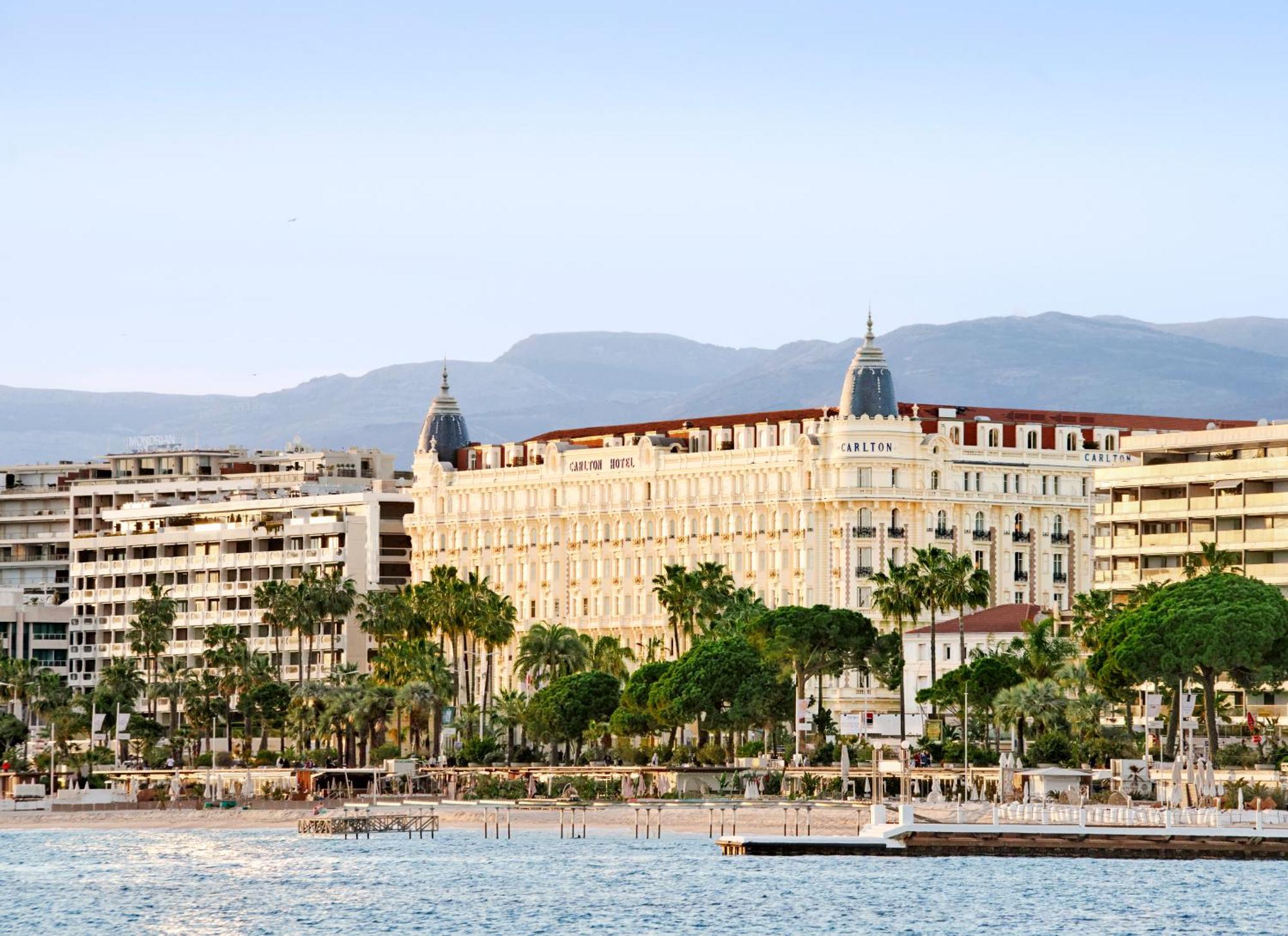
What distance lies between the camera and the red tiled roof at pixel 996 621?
17120cm

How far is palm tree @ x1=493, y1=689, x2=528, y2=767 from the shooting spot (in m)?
175

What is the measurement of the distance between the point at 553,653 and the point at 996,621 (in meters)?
29.1

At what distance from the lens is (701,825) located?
492 feet

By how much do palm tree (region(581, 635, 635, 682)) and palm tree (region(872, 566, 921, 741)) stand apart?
20.4m

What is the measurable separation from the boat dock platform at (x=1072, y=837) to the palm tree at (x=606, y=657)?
64766 mm

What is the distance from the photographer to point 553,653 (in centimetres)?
18388

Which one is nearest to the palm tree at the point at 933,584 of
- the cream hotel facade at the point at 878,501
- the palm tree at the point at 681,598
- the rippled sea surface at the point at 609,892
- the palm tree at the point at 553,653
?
the palm tree at the point at 681,598

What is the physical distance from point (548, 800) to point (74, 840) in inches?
1149

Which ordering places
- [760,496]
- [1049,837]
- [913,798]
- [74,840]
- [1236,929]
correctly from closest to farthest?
[1236,929], [1049,837], [913,798], [74,840], [760,496]

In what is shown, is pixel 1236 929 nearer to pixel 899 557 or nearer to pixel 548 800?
pixel 548 800

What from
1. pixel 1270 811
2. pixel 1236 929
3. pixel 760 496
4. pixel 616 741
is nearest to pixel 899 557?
pixel 760 496

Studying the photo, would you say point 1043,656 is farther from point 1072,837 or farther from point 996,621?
point 1072,837

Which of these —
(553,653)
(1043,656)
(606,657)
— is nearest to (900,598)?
(1043,656)

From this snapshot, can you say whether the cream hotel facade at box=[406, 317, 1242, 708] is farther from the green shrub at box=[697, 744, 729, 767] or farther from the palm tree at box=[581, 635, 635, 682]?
the green shrub at box=[697, 744, 729, 767]
